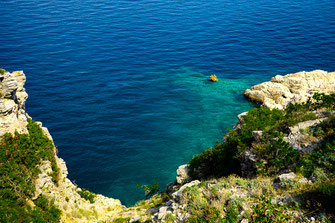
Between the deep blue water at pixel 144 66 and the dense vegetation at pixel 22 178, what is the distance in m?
14.1

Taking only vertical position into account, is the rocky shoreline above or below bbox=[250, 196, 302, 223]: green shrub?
below

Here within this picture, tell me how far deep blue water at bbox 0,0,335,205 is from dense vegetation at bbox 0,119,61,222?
46.1ft

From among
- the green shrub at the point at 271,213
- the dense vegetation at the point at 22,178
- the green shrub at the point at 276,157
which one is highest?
the green shrub at the point at 271,213

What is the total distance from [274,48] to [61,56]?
6083 cm

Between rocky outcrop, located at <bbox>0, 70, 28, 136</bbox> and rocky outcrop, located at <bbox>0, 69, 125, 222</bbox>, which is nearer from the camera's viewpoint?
rocky outcrop, located at <bbox>0, 69, 125, 222</bbox>

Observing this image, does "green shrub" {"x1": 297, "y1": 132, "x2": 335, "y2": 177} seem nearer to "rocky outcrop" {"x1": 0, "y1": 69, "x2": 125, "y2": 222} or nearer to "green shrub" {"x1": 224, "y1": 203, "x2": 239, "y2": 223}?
"green shrub" {"x1": 224, "y1": 203, "x2": 239, "y2": 223}

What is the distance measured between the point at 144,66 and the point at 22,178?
174ft

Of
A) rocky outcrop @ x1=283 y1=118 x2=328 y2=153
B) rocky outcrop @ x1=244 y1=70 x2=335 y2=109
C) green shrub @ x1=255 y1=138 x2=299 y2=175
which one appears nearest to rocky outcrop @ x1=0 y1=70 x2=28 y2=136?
green shrub @ x1=255 y1=138 x2=299 y2=175

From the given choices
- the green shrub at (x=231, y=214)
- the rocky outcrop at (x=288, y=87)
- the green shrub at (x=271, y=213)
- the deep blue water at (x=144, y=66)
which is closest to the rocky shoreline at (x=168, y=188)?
the green shrub at (x=231, y=214)

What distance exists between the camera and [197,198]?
15367 mm

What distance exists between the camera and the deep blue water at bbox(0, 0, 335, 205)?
43.1 m

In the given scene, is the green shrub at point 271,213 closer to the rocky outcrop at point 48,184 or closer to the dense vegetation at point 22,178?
the dense vegetation at point 22,178

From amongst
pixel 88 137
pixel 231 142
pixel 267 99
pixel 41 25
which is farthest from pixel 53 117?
pixel 41 25

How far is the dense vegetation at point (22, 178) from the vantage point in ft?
62.7
